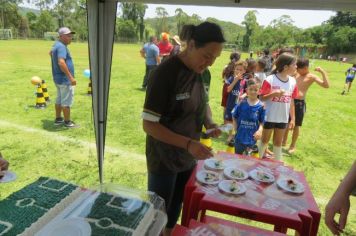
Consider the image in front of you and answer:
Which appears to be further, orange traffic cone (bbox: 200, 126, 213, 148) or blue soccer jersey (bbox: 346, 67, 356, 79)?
blue soccer jersey (bbox: 346, 67, 356, 79)

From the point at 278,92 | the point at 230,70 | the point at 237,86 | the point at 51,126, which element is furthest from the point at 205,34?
the point at 51,126

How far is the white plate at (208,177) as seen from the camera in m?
1.61

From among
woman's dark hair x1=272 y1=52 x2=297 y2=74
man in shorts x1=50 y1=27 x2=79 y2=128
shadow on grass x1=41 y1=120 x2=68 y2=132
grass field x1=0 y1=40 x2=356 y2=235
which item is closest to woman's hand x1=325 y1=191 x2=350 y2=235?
grass field x1=0 y1=40 x2=356 y2=235

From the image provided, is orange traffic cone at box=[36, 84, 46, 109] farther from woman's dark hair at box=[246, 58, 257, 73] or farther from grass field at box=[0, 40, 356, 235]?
woman's dark hair at box=[246, 58, 257, 73]

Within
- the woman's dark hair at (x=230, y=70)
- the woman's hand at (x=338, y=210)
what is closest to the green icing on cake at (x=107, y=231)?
the woman's hand at (x=338, y=210)

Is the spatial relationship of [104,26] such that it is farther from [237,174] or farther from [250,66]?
[250,66]

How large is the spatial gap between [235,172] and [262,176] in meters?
0.16

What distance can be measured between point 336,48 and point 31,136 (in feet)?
96.9

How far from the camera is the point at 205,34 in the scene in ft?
4.56

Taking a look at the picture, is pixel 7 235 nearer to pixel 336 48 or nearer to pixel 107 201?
pixel 107 201

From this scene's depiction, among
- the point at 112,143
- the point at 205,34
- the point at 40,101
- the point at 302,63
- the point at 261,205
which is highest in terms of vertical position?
the point at 205,34

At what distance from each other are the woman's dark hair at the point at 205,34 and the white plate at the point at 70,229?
3.24 feet

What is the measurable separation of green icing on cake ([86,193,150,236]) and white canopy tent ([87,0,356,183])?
156 centimetres

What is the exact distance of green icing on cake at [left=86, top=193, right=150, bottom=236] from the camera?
81cm
